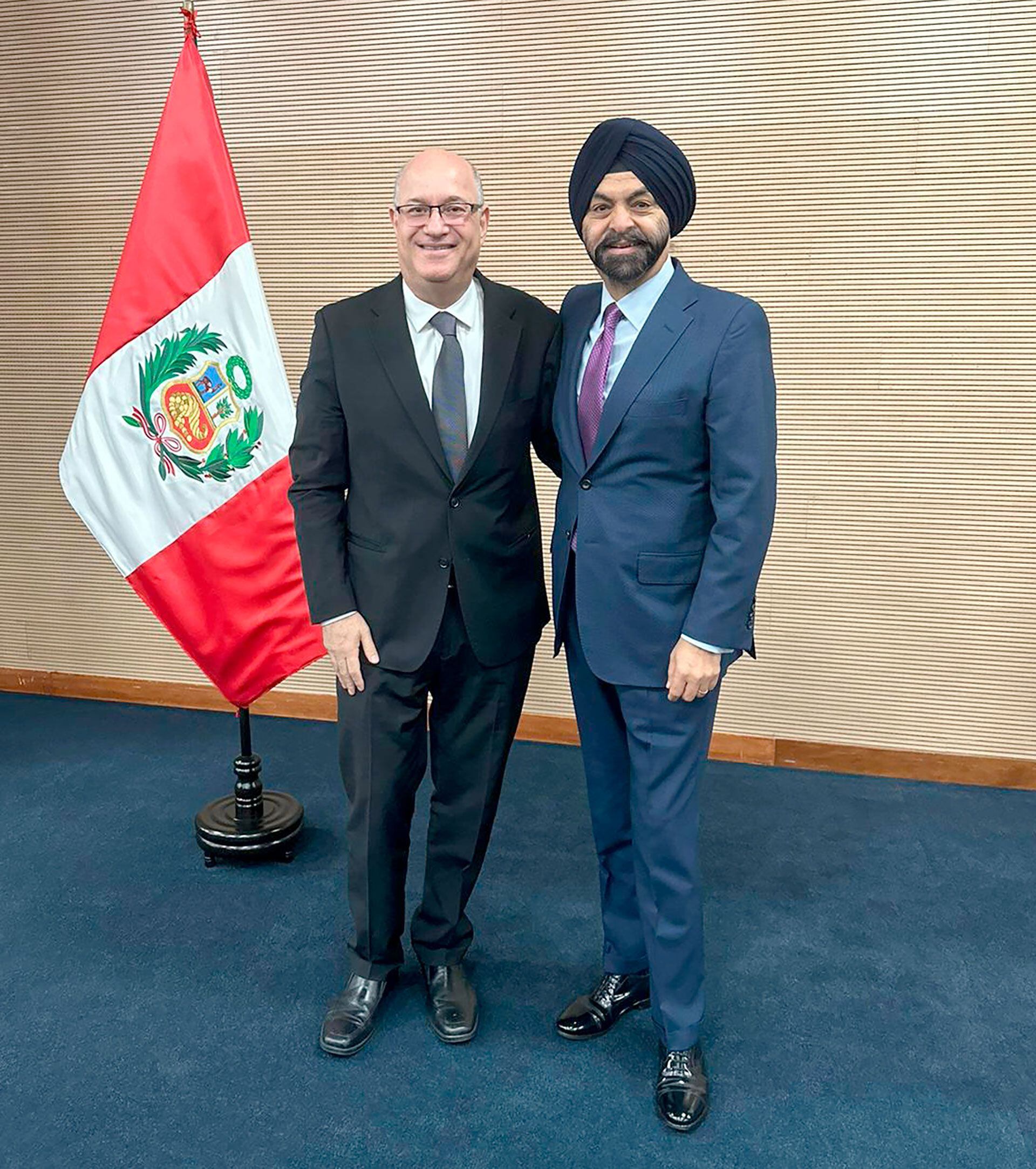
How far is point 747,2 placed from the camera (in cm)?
307

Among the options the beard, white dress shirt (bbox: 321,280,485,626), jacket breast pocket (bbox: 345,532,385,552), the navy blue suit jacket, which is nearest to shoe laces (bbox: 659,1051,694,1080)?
the navy blue suit jacket

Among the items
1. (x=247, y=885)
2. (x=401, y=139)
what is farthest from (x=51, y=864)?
(x=401, y=139)

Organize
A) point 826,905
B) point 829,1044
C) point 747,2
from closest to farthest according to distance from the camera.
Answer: point 829,1044
point 826,905
point 747,2

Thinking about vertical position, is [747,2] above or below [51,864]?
above

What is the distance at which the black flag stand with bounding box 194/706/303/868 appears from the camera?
107 inches

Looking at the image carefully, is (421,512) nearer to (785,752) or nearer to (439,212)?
(439,212)

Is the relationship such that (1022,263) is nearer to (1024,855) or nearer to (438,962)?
(1024,855)

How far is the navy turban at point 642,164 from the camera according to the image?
170cm

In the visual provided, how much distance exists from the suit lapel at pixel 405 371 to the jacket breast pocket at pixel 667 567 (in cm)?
38

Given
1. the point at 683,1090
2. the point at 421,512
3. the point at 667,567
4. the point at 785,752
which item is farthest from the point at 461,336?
the point at 785,752

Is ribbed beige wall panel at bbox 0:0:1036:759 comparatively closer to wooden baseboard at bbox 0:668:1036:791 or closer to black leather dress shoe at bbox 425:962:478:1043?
wooden baseboard at bbox 0:668:1036:791

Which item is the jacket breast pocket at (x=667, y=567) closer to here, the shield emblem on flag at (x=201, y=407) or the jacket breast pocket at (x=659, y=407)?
the jacket breast pocket at (x=659, y=407)

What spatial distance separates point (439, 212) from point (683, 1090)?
1.57 m

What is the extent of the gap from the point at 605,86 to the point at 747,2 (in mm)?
454
